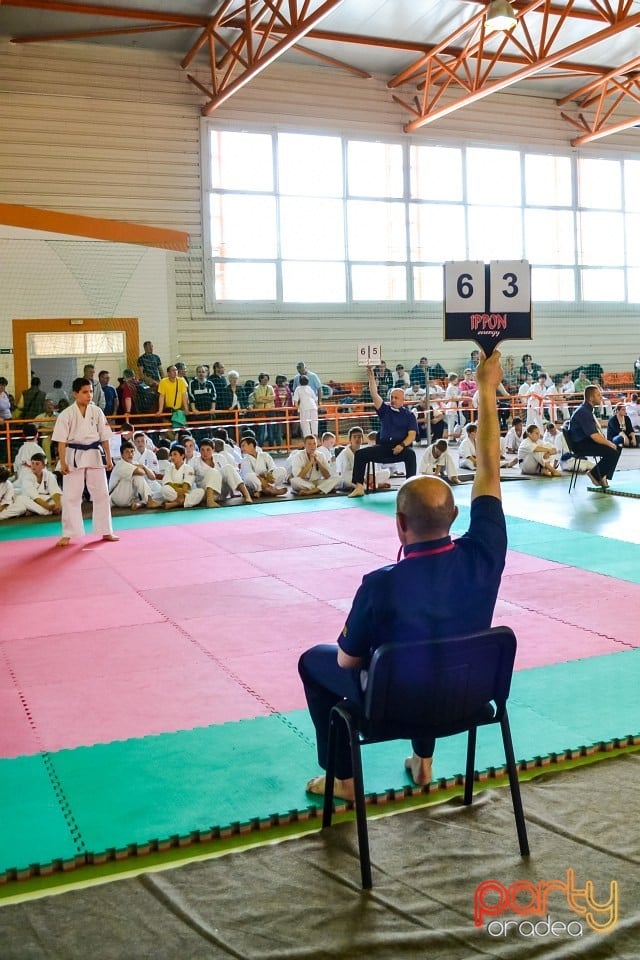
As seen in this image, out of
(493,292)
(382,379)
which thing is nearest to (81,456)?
Answer: (493,292)

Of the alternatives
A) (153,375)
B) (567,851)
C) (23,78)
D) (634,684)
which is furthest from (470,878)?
(23,78)

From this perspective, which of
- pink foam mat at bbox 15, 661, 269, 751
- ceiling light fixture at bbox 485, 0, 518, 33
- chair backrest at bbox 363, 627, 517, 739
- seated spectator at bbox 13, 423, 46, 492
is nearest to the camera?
chair backrest at bbox 363, 627, 517, 739

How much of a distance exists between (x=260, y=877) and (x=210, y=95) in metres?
18.4

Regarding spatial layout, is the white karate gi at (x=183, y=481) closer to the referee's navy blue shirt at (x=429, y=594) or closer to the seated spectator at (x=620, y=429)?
the seated spectator at (x=620, y=429)

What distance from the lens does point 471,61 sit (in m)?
20.9

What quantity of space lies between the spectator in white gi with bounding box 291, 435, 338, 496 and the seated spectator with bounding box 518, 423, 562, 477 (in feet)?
10.9

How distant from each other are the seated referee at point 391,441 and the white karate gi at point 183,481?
2.20 m

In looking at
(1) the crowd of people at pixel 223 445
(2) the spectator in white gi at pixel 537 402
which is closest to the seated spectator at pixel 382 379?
(1) the crowd of people at pixel 223 445

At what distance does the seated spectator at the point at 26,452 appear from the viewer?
12.4 metres

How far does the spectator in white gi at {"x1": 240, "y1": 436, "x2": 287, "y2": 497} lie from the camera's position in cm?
1339

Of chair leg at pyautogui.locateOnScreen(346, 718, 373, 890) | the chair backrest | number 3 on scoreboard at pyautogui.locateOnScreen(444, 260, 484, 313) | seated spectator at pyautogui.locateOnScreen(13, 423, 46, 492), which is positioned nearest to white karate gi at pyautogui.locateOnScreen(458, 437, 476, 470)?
number 3 on scoreboard at pyautogui.locateOnScreen(444, 260, 484, 313)

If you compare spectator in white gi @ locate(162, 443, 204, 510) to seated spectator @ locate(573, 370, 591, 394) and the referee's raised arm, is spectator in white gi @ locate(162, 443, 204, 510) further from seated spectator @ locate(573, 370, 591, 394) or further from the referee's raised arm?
seated spectator @ locate(573, 370, 591, 394)

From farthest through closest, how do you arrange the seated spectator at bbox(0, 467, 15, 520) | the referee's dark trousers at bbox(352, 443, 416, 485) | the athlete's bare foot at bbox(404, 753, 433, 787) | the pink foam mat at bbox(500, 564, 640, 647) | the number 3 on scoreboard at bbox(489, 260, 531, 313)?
the referee's dark trousers at bbox(352, 443, 416, 485) → the seated spectator at bbox(0, 467, 15, 520) → the number 3 on scoreboard at bbox(489, 260, 531, 313) → the pink foam mat at bbox(500, 564, 640, 647) → the athlete's bare foot at bbox(404, 753, 433, 787)

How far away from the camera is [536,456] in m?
14.8
